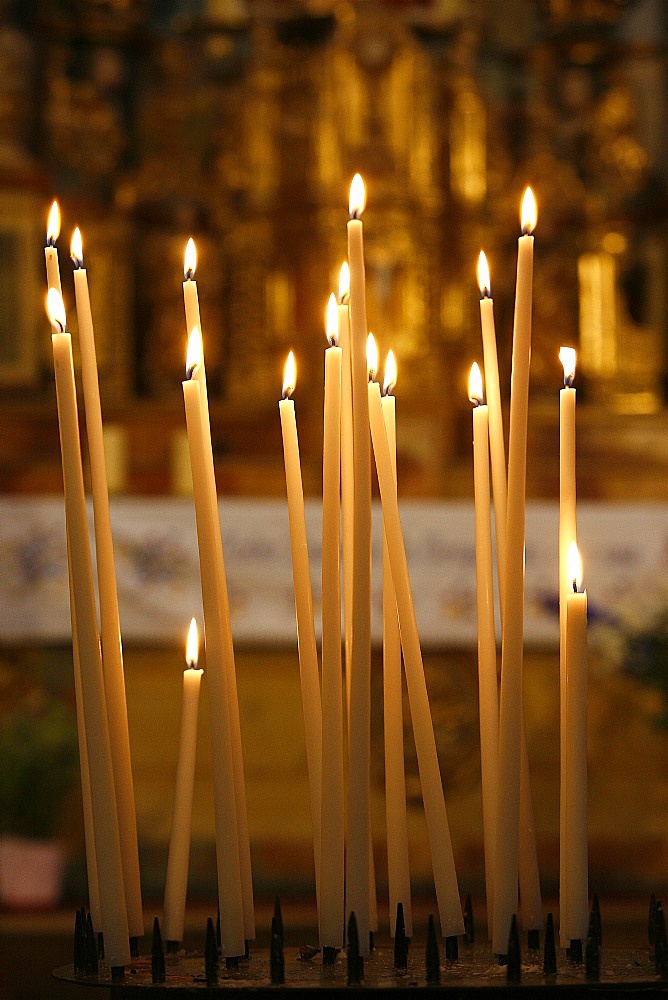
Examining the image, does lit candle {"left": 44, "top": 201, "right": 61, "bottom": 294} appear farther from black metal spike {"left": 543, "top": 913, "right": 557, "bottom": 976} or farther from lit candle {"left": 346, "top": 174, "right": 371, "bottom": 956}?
black metal spike {"left": 543, "top": 913, "right": 557, "bottom": 976}

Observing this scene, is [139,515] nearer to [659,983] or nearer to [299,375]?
[299,375]

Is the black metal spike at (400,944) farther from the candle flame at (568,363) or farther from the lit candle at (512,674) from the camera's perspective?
the candle flame at (568,363)

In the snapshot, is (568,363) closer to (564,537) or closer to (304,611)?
(564,537)

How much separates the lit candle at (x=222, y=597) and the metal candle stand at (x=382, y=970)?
0.05 metres

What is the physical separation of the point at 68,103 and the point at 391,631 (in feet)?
14.8

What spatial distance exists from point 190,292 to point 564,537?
1.04 ft

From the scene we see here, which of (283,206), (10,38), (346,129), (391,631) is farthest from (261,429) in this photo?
(391,631)

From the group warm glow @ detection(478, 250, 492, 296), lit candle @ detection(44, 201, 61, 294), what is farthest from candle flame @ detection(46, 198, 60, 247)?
warm glow @ detection(478, 250, 492, 296)

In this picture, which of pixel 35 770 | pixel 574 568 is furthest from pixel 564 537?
pixel 35 770

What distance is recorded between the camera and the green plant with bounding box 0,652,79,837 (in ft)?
11.9

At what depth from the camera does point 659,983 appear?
84 cm

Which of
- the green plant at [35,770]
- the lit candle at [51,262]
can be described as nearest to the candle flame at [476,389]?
the lit candle at [51,262]

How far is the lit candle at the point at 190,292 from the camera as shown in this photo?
3.06 ft

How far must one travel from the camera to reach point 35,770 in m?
3.67
